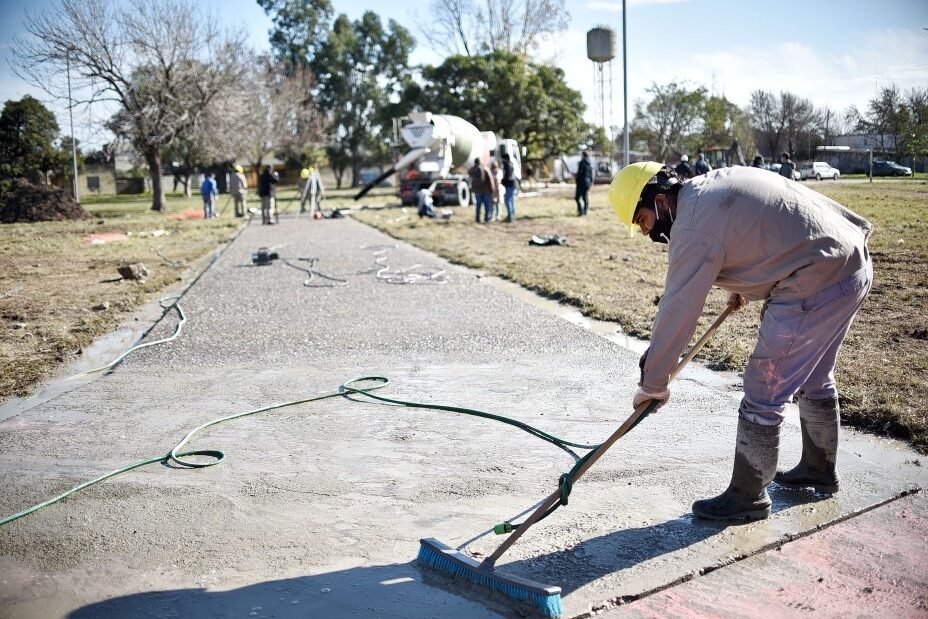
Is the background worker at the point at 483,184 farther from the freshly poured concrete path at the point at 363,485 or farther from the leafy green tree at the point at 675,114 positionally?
the leafy green tree at the point at 675,114

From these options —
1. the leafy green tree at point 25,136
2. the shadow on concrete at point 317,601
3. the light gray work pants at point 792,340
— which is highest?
the leafy green tree at point 25,136

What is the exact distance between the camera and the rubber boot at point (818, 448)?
12.0 feet

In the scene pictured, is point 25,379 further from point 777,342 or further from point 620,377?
point 777,342

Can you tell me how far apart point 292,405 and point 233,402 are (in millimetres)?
469

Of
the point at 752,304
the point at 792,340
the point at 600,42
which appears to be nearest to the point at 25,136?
the point at 600,42

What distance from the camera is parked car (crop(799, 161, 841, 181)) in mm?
13953

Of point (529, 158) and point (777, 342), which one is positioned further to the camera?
point (529, 158)

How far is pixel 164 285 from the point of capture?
11914 millimetres

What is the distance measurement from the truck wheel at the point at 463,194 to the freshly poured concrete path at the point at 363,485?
20.8 metres

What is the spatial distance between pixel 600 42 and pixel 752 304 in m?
28.4

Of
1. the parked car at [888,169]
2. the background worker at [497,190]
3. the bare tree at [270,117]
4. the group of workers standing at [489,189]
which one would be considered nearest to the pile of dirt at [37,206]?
the bare tree at [270,117]

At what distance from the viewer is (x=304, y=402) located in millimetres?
5602

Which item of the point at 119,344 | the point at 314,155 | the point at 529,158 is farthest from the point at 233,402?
the point at 314,155

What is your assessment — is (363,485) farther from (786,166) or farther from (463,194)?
(463,194)
